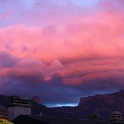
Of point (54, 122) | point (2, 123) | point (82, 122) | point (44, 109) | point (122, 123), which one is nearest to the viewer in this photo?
point (2, 123)

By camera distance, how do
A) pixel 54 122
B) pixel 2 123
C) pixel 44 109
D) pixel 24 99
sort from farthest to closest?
pixel 44 109, pixel 24 99, pixel 54 122, pixel 2 123

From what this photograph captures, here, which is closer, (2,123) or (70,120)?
(2,123)

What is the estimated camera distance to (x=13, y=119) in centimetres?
3791

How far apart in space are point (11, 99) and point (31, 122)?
4686mm

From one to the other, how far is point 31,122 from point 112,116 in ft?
54.6

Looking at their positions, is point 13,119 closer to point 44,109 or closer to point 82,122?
point 82,122

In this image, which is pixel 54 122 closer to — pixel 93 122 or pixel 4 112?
pixel 93 122

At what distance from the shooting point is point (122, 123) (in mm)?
43406

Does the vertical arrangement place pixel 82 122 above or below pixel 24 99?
below

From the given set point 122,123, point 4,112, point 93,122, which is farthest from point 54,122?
point 122,123

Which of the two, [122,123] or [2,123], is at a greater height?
[122,123]

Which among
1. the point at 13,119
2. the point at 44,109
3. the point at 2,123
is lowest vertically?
the point at 2,123

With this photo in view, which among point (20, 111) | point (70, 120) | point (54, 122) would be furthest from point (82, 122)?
point (20, 111)

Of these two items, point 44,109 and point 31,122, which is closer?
point 31,122
